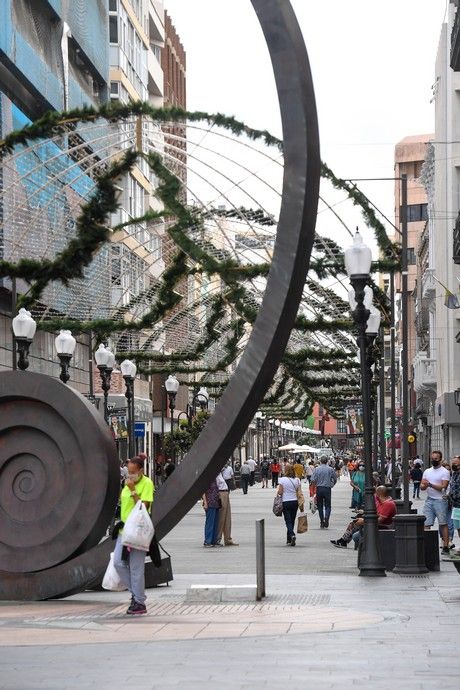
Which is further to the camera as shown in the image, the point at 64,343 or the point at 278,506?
the point at 64,343

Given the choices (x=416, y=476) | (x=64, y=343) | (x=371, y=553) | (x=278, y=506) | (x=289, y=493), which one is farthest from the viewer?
(x=416, y=476)

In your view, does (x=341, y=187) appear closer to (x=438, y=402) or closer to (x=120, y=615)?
(x=120, y=615)

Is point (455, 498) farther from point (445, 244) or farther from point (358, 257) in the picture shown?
point (445, 244)

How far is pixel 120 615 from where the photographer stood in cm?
1591

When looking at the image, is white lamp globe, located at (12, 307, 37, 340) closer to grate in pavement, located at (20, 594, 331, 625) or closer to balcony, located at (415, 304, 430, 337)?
grate in pavement, located at (20, 594, 331, 625)

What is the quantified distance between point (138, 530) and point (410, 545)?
22.2 feet

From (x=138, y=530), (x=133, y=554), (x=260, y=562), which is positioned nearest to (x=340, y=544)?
(x=260, y=562)

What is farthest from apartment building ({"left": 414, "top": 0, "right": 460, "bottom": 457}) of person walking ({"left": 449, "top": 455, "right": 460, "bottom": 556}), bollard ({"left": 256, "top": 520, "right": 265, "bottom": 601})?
bollard ({"left": 256, "top": 520, "right": 265, "bottom": 601})

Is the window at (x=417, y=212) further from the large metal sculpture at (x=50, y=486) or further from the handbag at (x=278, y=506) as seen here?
the large metal sculpture at (x=50, y=486)

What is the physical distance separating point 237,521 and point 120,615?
24470mm

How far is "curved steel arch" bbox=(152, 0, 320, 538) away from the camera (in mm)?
16031

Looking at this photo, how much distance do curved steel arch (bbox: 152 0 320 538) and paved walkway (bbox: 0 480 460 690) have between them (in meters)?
1.79

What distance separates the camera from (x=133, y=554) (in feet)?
52.8

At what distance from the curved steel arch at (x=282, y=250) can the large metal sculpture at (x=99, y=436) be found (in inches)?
0.4
